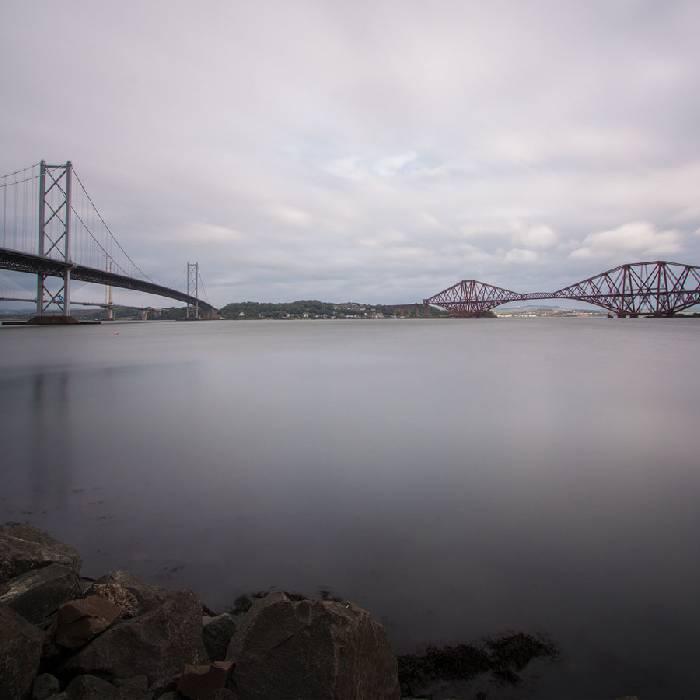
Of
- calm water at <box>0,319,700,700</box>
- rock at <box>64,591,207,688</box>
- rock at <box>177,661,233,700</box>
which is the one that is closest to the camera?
rock at <box>177,661,233,700</box>

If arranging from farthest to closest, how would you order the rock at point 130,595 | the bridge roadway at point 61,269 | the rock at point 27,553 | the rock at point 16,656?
the bridge roadway at point 61,269, the rock at point 27,553, the rock at point 130,595, the rock at point 16,656

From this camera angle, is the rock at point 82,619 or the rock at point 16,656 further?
the rock at point 82,619

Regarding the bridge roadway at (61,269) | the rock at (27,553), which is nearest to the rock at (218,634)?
the rock at (27,553)

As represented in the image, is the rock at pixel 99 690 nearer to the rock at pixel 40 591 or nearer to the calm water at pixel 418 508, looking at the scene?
the rock at pixel 40 591

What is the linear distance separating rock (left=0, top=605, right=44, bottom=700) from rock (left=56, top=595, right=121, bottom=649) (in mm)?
206

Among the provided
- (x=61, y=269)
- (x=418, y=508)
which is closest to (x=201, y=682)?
(x=418, y=508)

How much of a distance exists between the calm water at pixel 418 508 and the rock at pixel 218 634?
52 centimetres

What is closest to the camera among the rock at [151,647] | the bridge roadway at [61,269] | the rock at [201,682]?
the rock at [201,682]

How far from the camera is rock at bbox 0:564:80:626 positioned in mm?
2365

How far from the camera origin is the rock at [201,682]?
2.04 m

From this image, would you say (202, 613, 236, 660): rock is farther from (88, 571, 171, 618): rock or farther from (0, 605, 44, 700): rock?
(0, 605, 44, 700): rock

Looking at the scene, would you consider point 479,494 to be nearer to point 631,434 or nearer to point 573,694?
point 573,694

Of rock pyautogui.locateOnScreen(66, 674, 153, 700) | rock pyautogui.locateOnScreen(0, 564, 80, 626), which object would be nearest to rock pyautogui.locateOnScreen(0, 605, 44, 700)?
rock pyautogui.locateOnScreen(66, 674, 153, 700)

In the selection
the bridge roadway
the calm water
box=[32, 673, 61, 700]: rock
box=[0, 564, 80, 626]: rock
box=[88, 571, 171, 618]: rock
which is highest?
the bridge roadway
